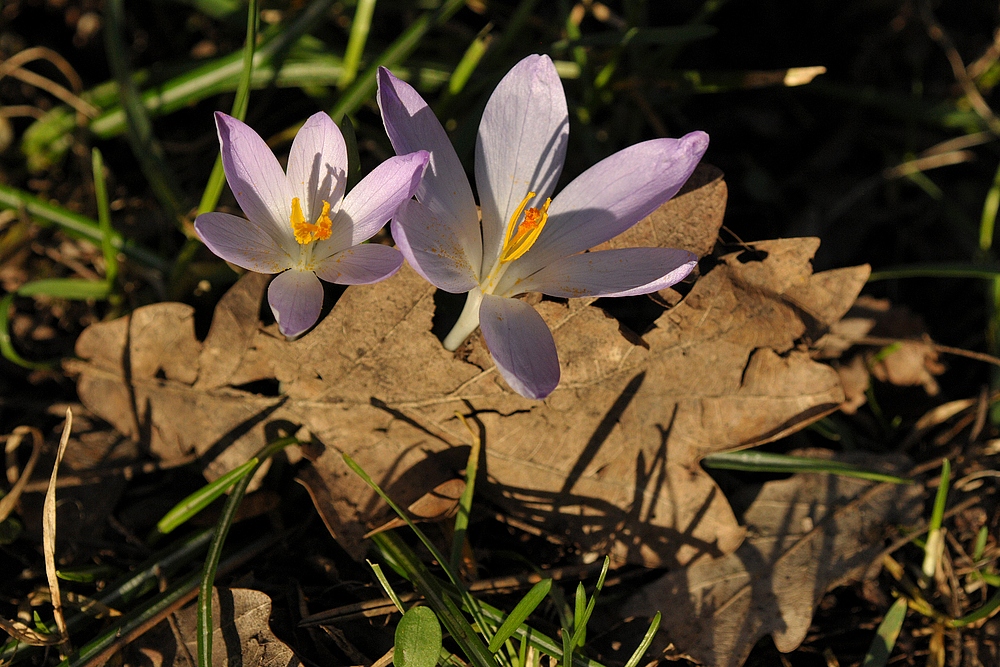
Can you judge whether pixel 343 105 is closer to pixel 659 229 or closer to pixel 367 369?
pixel 367 369

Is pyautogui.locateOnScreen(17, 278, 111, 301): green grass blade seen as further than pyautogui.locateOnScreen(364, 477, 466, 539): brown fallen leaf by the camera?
Yes

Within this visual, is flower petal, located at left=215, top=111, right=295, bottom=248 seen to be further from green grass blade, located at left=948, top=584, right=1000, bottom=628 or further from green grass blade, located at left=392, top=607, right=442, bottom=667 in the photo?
green grass blade, located at left=948, top=584, right=1000, bottom=628

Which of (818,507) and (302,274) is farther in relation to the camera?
(818,507)

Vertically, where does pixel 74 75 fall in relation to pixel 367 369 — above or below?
above

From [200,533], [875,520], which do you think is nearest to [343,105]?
[200,533]

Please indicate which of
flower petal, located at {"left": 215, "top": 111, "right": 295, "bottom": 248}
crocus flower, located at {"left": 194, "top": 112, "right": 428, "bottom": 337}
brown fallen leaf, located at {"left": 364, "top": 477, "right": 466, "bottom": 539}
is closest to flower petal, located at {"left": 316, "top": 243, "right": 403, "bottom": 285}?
crocus flower, located at {"left": 194, "top": 112, "right": 428, "bottom": 337}

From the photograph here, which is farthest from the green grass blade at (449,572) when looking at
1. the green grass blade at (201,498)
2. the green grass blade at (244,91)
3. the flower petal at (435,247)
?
the green grass blade at (244,91)

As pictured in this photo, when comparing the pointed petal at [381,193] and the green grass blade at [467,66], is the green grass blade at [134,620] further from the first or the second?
the green grass blade at [467,66]
